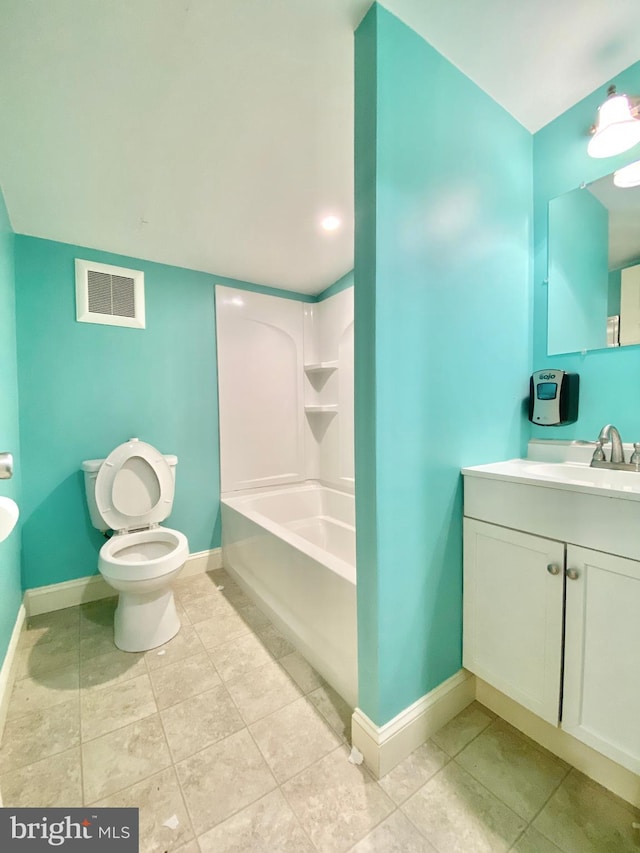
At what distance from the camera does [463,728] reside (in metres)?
1.19

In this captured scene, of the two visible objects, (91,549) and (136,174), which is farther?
(91,549)

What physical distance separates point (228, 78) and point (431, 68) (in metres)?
0.66

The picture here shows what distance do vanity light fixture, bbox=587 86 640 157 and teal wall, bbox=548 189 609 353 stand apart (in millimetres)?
146

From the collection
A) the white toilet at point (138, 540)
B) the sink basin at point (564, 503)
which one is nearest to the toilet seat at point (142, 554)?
the white toilet at point (138, 540)

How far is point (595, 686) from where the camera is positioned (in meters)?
0.93

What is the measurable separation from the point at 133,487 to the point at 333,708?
4.98 feet

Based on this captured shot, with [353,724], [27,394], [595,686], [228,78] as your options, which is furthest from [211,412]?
[595,686]

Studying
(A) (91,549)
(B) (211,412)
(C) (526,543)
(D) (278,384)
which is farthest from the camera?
(D) (278,384)

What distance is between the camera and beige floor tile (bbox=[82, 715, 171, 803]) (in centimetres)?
101

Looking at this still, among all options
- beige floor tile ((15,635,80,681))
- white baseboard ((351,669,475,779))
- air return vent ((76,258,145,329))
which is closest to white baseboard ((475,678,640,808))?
white baseboard ((351,669,475,779))

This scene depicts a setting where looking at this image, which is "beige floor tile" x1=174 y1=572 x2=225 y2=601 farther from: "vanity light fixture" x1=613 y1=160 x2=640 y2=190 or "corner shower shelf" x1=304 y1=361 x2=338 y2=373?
"vanity light fixture" x1=613 y1=160 x2=640 y2=190

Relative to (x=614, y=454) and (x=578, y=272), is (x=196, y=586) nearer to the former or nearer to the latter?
(x=614, y=454)

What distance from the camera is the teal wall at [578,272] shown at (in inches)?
51.6

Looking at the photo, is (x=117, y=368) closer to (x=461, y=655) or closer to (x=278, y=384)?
(x=278, y=384)
